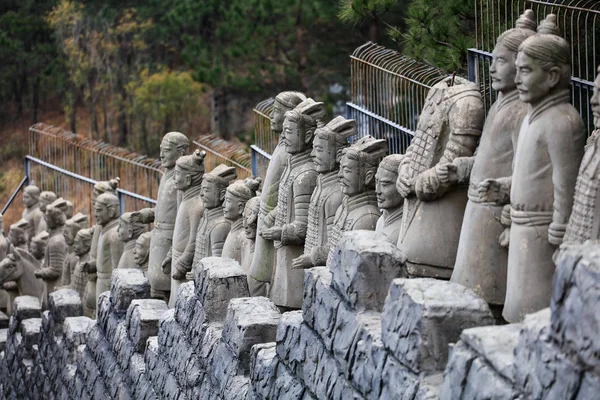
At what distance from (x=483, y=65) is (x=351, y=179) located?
1409 millimetres

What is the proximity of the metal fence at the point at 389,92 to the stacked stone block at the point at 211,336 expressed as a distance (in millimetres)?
2186

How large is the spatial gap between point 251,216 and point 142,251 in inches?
113

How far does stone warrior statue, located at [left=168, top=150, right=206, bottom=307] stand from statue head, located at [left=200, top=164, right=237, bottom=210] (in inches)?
14.3

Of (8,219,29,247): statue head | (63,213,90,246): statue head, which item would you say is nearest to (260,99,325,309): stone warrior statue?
(63,213,90,246): statue head

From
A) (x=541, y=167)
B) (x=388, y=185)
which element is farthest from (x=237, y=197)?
(x=541, y=167)

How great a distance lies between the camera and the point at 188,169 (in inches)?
463

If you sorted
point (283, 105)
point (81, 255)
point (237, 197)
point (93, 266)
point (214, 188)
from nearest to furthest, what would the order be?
point (283, 105) → point (237, 197) → point (214, 188) → point (93, 266) → point (81, 255)

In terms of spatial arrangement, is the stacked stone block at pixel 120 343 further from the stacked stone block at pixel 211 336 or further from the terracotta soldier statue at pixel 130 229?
the terracotta soldier statue at pixel 130 229

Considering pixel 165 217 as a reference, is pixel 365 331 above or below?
above

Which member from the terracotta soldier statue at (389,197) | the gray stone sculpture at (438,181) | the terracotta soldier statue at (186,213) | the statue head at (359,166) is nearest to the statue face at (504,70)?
the gray stone sculpture at (438,181)

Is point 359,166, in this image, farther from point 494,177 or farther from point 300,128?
point 494,177

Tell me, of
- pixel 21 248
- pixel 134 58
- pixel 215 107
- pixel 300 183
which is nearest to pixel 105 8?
pixel 134 58

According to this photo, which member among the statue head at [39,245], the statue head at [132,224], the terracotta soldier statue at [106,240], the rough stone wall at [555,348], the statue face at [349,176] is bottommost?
the statue head at [39,245]

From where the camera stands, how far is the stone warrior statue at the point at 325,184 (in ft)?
29.5
